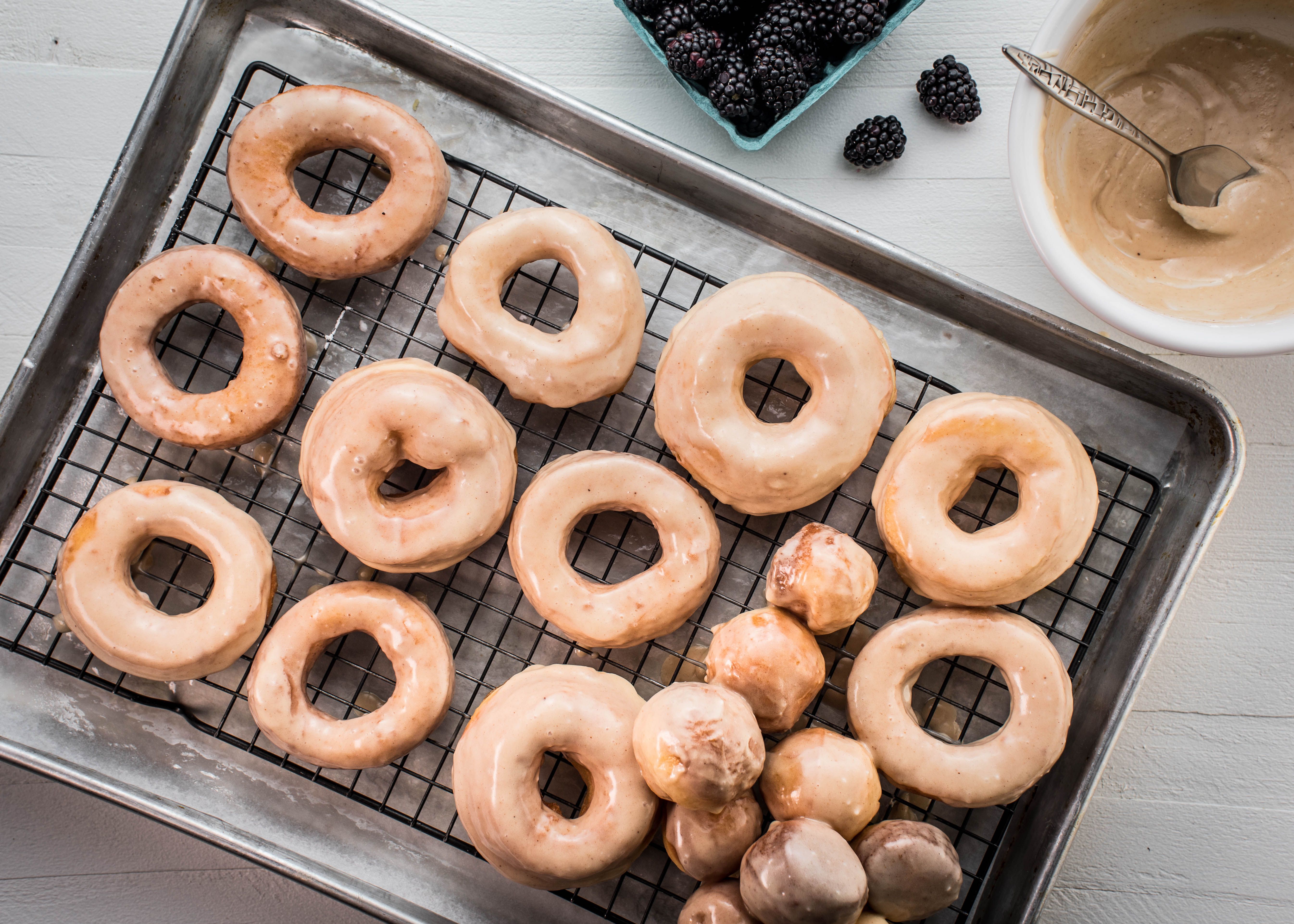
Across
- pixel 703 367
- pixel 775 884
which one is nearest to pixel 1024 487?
pixel 703 367

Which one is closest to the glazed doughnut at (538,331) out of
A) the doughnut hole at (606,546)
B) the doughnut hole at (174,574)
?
the doughnut hole at (606,546)

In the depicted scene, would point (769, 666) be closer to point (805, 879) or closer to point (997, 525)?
point (805, 879)

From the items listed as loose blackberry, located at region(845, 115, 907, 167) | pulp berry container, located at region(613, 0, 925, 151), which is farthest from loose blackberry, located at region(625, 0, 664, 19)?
loose blackberry, located at region(845, 115, 907, 167)

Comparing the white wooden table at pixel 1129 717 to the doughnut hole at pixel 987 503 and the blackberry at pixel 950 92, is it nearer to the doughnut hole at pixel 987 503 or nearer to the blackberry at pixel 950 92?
the blackberry at pixel 950 92

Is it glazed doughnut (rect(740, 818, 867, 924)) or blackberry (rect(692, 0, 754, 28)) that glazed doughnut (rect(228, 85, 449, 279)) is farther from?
glazed doughnut (rect(740, 818, 867, 924))

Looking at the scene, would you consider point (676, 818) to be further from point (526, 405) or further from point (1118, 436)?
point (1118, 436)

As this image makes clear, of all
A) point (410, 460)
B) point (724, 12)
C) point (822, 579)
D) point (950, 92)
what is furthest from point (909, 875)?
point (724, 12)
